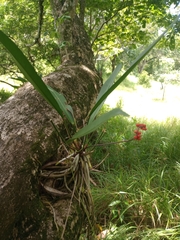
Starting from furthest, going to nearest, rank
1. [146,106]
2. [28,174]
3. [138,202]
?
[146,106] → [138,202] → [28,174]

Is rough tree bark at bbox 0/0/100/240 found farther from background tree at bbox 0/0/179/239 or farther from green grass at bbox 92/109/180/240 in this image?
green grass at bbox 92/109/180/240

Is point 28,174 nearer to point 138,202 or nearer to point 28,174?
point 28,174

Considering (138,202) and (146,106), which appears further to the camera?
(146,106)

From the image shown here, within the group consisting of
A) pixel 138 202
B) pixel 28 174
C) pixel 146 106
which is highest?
pixel 28 174

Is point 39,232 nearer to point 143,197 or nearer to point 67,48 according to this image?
point 143,197

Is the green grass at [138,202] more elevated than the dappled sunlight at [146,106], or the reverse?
the green grass at [138,202]

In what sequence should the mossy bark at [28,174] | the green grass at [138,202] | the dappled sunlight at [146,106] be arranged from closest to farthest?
the mossy bark at [28,174]
the green grass at [138,202]
the dappled sunlight at [146,106]

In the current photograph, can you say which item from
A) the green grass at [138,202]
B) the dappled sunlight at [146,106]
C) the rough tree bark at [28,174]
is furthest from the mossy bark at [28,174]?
the dappled sunlight at [146,106]

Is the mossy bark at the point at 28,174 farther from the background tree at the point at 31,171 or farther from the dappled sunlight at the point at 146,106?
the dappled sunlight at the point at 146,106

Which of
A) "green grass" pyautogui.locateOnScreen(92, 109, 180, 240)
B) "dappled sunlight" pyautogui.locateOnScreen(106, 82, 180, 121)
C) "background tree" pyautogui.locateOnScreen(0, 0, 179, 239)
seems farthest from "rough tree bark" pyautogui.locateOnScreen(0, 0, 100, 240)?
"dappled sunlight" pyautogui.locateOnScreen(106, 82, 180, 121)

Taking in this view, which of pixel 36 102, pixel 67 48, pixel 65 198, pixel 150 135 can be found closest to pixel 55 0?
pixel 67 48

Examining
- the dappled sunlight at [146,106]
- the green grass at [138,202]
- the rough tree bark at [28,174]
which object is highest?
the rough tree bark at [28,174]

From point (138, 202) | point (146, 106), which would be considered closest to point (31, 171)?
point (138, 202)

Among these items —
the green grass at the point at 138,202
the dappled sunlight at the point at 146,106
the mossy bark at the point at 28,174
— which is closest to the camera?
the mossy bark at the point at 28,174
